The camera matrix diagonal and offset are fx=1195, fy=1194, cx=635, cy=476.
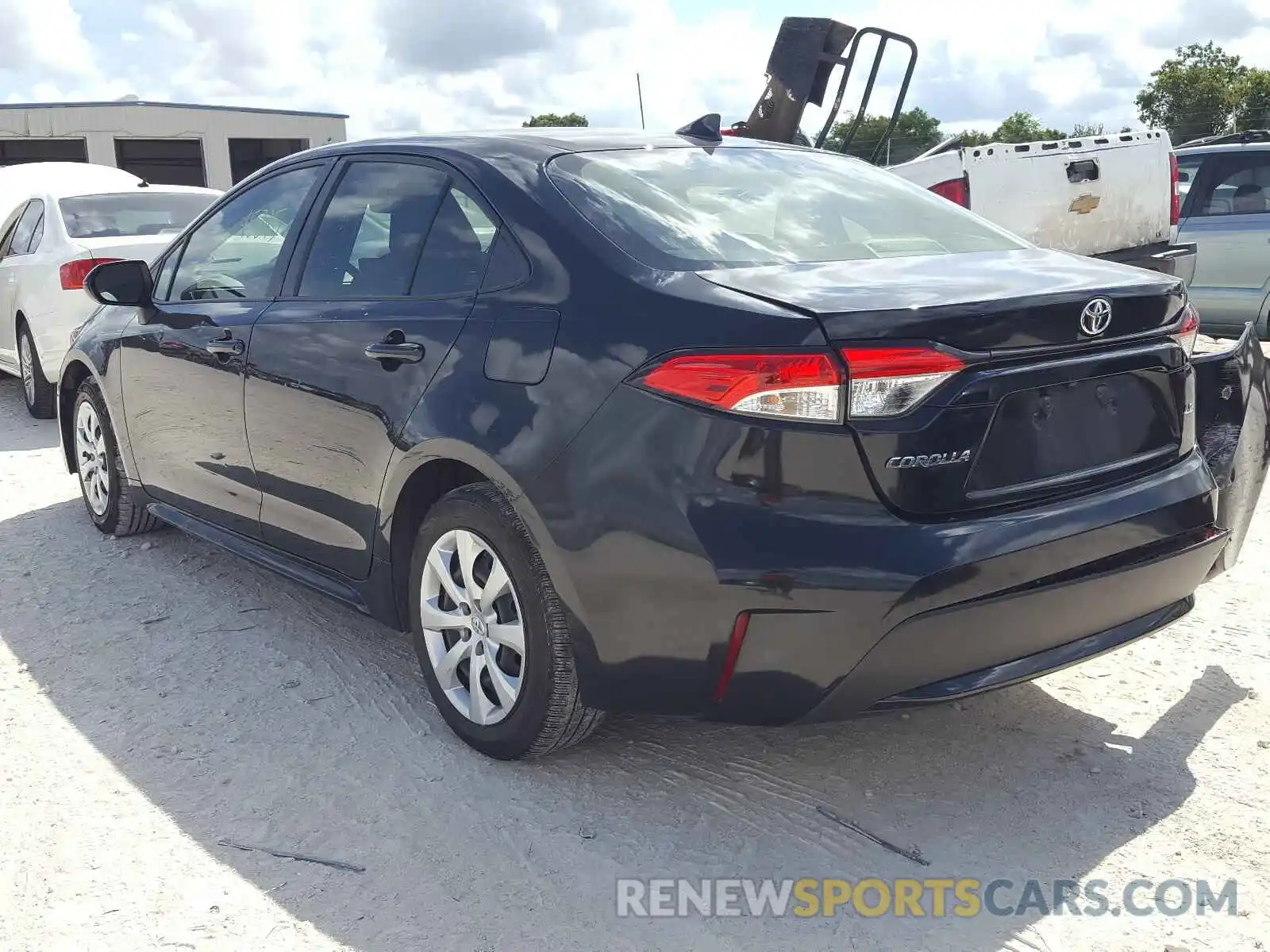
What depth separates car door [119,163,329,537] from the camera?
Result: 13.4ft

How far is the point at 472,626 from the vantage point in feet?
10.6

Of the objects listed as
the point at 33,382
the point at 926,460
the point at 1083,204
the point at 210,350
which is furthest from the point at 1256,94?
the point at 926,460

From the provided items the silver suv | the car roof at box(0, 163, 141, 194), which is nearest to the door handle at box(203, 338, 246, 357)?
the silver suv

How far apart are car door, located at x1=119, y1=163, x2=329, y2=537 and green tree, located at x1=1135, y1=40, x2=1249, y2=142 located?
4904 centimetres

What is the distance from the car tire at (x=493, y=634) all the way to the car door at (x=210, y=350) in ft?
3.57

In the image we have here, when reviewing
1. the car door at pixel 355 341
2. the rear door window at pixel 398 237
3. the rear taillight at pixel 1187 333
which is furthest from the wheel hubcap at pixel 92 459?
the rear taillight at pixel 1187 333

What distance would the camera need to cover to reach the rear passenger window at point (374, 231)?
11.4 ft

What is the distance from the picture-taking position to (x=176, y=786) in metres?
3.22

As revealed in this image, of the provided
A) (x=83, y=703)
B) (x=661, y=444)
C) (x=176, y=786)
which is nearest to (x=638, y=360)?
(x=661, y=444)

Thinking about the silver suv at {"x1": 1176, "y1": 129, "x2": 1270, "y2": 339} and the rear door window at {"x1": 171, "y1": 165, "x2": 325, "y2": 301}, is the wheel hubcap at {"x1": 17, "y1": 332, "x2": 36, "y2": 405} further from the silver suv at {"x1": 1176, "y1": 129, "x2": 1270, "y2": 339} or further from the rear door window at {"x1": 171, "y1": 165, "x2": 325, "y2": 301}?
the silver suv at {"x1": 1176, "y1": 129, "x2": 1270, "y2": 339}

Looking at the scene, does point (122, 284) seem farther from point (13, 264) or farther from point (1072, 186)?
point (1072, 186)

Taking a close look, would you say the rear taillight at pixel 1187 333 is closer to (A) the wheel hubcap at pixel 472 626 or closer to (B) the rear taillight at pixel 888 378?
(B) the rear taillight at pixel 888 378

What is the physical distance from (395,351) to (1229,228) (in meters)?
7.71

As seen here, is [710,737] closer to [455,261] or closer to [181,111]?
[455,261]
